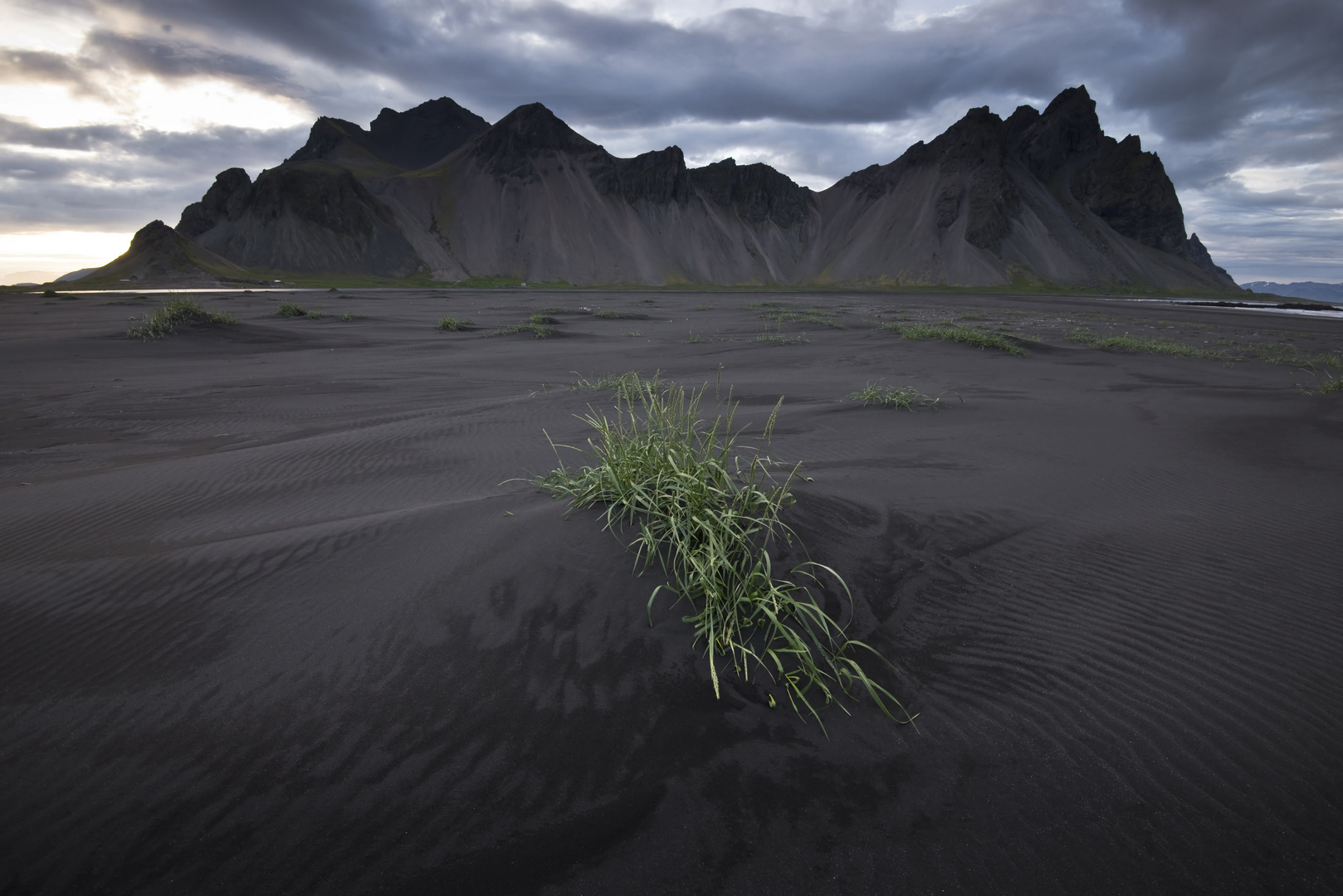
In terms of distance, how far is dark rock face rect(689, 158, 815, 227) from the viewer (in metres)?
122

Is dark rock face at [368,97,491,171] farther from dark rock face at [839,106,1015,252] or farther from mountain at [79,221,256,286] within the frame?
dark rock face at [839,106,1015,252]

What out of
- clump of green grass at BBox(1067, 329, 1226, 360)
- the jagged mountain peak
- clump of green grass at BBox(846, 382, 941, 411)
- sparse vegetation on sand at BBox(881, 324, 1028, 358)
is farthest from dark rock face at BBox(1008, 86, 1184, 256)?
clump of green grass at BBox(846, 382, 941, 411)

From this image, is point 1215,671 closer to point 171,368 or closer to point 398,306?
point 171,368

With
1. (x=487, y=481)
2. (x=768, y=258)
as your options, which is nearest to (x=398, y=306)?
(x=487, y=481)

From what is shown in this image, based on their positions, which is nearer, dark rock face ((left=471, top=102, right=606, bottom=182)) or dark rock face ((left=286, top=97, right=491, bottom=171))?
dark rock face ((left=471, top=102, right=606, bottom=182))

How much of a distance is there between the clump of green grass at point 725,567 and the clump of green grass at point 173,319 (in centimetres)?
1487

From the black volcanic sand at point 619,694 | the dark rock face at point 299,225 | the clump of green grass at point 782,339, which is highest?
the dark rock face at point 299,225

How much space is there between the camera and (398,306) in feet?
97.3

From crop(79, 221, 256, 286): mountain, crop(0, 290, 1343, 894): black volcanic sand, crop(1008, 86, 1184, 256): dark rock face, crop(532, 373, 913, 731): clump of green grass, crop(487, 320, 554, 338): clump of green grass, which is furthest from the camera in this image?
crop(1008, 86, 1184, 256): dark rock face

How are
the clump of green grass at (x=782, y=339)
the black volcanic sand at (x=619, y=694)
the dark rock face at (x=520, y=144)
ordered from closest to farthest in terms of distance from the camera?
the black volcanic sand at (x=619, y=694)
the clump of green grass at (x=782, y=339)
the dark rock face at (x=520, y=144)

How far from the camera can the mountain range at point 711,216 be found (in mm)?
90688

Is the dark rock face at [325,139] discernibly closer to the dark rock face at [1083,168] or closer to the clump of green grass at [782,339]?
the dark rock face at [1083,168]

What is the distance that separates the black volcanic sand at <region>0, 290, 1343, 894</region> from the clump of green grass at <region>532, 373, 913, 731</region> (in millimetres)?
133

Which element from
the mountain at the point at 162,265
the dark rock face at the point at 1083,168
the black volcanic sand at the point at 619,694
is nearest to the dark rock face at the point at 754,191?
the dark rock face at the point at 1083,168
